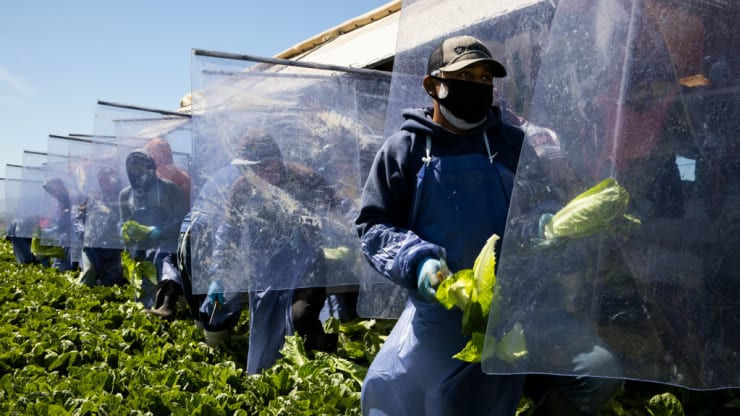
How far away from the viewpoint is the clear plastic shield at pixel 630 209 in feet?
6.62

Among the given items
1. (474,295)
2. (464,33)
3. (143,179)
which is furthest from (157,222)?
(474,295)

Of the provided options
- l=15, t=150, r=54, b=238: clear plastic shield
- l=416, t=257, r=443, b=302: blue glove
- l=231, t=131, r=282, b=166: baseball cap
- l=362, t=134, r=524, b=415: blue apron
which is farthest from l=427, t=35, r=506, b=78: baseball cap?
l=15, t=150, r=54, b=238: clear plastic shield

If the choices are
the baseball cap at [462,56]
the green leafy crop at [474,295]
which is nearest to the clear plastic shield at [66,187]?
the baseball cap at [462,56]

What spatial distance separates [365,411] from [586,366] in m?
1.10

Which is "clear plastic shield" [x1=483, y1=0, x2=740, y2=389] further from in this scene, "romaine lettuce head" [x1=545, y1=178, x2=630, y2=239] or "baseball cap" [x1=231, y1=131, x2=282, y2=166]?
"baseball cap" [x1=231, y1=131, x2=282, y2=166]

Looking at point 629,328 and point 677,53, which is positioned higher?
point 677,53

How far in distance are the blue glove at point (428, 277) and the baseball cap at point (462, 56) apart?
0.79m

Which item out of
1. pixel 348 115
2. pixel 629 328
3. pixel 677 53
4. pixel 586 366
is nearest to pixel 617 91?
pixel 677 53

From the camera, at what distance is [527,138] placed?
7.44 feet

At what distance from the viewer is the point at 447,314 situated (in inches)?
110

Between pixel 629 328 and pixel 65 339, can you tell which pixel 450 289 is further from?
pixel 65 339

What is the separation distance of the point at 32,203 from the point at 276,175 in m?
11.2

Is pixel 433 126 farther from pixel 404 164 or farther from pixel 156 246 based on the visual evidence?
pixel 156 246

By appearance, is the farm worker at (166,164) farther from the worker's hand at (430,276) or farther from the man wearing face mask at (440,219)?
the worker's hand at (430,276)
